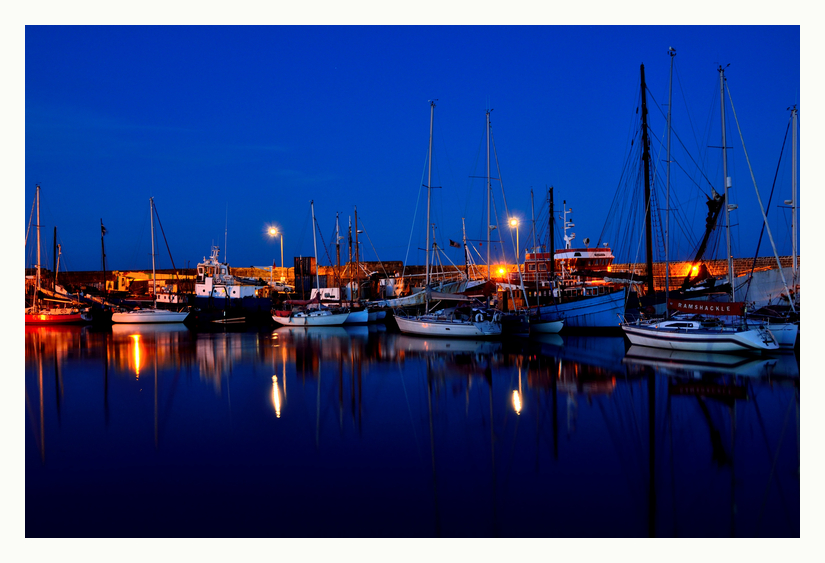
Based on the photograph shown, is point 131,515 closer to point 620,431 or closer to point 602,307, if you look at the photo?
point 620,431

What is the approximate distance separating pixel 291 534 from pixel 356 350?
15.8 meters

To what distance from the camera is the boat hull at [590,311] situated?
2644cm

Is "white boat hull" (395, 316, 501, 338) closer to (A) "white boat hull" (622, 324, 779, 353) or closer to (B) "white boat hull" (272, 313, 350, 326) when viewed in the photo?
(A) "white boat hull" (622, 324, 779, 353)

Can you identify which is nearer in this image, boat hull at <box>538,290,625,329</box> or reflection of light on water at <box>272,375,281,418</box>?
reflection of light on water at <box>272,375,281,418</box>

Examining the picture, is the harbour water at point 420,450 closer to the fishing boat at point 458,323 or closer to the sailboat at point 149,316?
the fishing boat at point 458,323

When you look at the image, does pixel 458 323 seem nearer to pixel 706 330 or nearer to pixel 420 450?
pixel 706 330

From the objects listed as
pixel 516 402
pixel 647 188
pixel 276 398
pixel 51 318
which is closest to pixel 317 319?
pixel 51 318

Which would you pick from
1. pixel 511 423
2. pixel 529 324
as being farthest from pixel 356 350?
pixel 511 423

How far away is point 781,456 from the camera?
8109 mm

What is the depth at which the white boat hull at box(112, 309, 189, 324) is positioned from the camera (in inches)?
1501

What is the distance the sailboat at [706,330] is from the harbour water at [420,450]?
671 mm

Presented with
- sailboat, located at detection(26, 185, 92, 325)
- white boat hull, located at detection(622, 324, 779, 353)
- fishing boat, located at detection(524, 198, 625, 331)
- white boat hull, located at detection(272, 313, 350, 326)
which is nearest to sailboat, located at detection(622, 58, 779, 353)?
white boat hull, located at detection(622, 324, 779, 353)

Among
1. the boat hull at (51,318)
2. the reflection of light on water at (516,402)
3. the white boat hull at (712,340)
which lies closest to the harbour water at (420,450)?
the reflection of light on water at (516,402)

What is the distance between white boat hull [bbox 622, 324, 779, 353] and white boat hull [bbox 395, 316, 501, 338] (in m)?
6.51
